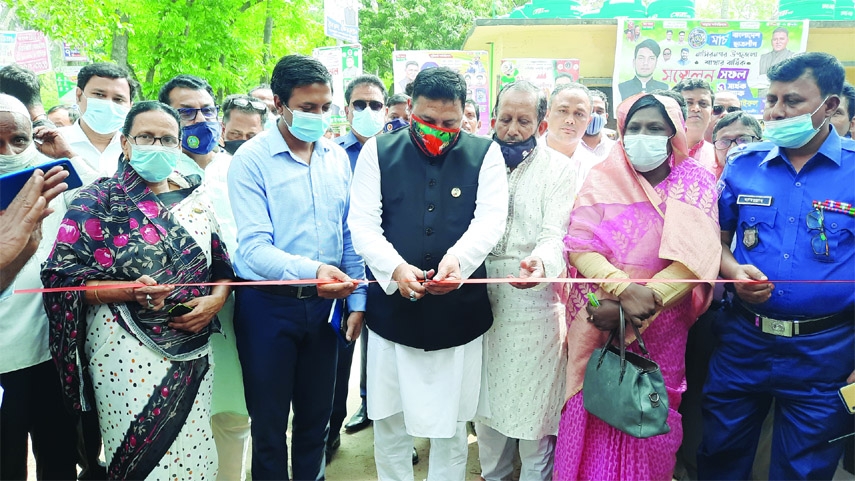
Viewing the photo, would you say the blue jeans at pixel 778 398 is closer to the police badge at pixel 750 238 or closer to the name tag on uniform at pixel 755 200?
the police badge at pixel 750 238

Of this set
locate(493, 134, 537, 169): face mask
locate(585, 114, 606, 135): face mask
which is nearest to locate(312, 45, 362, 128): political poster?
locate(585, 114, 606, 135): face mask

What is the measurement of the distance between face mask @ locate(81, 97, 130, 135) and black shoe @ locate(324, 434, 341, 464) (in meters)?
2.53

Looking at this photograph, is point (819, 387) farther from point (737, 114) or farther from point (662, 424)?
point (737, 114)

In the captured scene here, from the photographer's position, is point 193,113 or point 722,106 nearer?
point 193,113

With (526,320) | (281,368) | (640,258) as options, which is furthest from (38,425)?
(640,258)

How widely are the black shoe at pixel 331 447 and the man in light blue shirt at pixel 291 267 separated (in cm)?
79

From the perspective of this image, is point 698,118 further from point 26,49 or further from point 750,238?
point 26,49

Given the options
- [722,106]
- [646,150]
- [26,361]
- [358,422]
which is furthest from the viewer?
[722,106]

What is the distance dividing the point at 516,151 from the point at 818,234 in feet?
4.75

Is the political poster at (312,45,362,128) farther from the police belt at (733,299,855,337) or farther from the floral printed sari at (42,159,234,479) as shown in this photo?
the police belt at (733,299,855,337)

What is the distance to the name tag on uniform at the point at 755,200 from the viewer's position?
109 inches

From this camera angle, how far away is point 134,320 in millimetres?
2414

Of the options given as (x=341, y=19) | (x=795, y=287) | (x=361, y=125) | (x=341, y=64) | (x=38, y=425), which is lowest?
(x=38, y=425)

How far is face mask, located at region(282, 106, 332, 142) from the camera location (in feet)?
9.38
